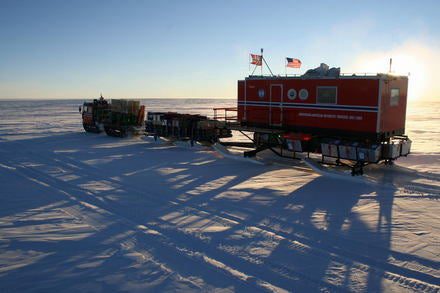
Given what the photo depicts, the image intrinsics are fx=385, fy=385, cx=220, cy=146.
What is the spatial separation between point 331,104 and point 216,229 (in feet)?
27.0

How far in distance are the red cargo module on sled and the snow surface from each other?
5.89 feet

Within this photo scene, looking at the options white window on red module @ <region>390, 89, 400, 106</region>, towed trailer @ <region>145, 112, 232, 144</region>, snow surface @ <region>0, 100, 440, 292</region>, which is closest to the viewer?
snow surface @ <region>0, 100, 440, 292</region>

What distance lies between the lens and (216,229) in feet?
27.4

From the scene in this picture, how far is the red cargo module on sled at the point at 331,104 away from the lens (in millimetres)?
13516

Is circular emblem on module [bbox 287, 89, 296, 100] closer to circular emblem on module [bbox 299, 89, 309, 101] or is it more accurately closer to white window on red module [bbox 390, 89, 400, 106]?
circular emblem on module [bbox 299, 89, 309, 101]

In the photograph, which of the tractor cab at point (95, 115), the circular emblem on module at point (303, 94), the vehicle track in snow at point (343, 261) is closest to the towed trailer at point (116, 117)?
the tractor cab at point (95, 115)

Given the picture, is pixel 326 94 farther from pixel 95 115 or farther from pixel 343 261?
pixel 95 115

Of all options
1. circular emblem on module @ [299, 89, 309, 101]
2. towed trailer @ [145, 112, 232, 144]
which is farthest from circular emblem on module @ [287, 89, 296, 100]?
towed trailer @ [145, 112, 232, 144]

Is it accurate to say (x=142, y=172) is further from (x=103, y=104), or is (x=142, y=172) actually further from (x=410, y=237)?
(x=103, y=104)

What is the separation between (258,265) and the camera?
21.9ft

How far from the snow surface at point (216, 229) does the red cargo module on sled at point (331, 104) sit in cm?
180

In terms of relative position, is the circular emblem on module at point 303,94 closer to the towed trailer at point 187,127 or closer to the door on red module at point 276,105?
the door on red module at point 276,105

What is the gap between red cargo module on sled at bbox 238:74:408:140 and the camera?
13.5m

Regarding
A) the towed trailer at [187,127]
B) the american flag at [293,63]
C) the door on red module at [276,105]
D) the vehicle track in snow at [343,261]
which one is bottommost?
the vehicle track in snow at [343,261]
